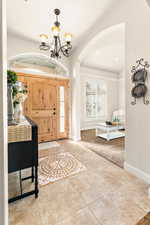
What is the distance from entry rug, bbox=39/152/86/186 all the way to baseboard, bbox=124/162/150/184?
0.81m

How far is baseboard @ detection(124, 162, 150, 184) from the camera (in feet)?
5.72

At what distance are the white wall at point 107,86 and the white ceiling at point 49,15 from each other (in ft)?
8.14

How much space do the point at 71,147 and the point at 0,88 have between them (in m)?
2.79

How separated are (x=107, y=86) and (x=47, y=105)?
3.87 meters

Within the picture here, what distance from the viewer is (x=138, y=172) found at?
6.11 feet

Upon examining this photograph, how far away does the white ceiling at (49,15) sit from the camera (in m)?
2.12

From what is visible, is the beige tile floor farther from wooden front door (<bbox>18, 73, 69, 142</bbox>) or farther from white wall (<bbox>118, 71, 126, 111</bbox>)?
white wall (<bbox>118, 71, 126, 111</bbox>)

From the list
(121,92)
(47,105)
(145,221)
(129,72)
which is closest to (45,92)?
(47,105)

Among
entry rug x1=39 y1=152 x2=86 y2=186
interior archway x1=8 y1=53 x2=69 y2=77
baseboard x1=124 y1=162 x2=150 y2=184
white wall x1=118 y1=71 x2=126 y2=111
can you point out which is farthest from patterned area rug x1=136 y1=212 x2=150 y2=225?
white wall x1=118 y1=71 x2=126 y2=111

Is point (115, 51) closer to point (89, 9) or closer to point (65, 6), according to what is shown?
point (89, 9)

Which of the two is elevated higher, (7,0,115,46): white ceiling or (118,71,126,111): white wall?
→ (7,0,115,46): white ceiling

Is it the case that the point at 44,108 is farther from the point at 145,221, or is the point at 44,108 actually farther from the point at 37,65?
the point at 145,221

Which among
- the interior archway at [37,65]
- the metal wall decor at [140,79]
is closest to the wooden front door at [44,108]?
the interior archway at [37,65]

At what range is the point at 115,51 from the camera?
12.6 feet
